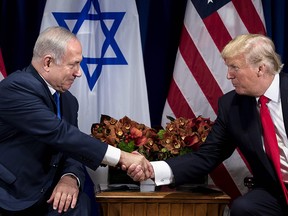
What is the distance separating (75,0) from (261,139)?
1342 millimetres

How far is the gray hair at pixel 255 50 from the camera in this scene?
3.00 m

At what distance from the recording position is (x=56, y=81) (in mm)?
2941

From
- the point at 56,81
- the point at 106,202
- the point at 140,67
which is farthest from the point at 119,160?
the point at 140,67

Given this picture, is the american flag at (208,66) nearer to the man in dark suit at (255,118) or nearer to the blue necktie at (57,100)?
the man in dark suit at (255,118)

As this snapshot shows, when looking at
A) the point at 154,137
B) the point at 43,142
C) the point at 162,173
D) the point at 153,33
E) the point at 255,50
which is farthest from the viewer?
the point at 153,33

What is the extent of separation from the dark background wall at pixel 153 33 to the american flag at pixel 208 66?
13cm

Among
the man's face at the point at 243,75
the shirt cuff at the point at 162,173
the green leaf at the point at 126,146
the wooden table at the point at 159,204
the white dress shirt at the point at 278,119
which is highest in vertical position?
the man's face at the point at 243,75

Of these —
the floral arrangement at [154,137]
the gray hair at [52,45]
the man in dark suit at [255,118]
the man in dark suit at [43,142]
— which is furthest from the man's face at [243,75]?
the gray hair at [52,45]

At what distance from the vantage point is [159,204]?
3.08m

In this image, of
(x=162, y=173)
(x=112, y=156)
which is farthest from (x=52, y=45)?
(x=162, y=173)

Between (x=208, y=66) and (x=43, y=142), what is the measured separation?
4.08ft

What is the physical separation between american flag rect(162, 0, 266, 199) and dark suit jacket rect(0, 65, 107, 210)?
3.21ft

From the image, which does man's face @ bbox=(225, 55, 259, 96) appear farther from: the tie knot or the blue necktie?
the blue necktie

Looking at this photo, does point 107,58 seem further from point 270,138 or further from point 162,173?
point 270,138
